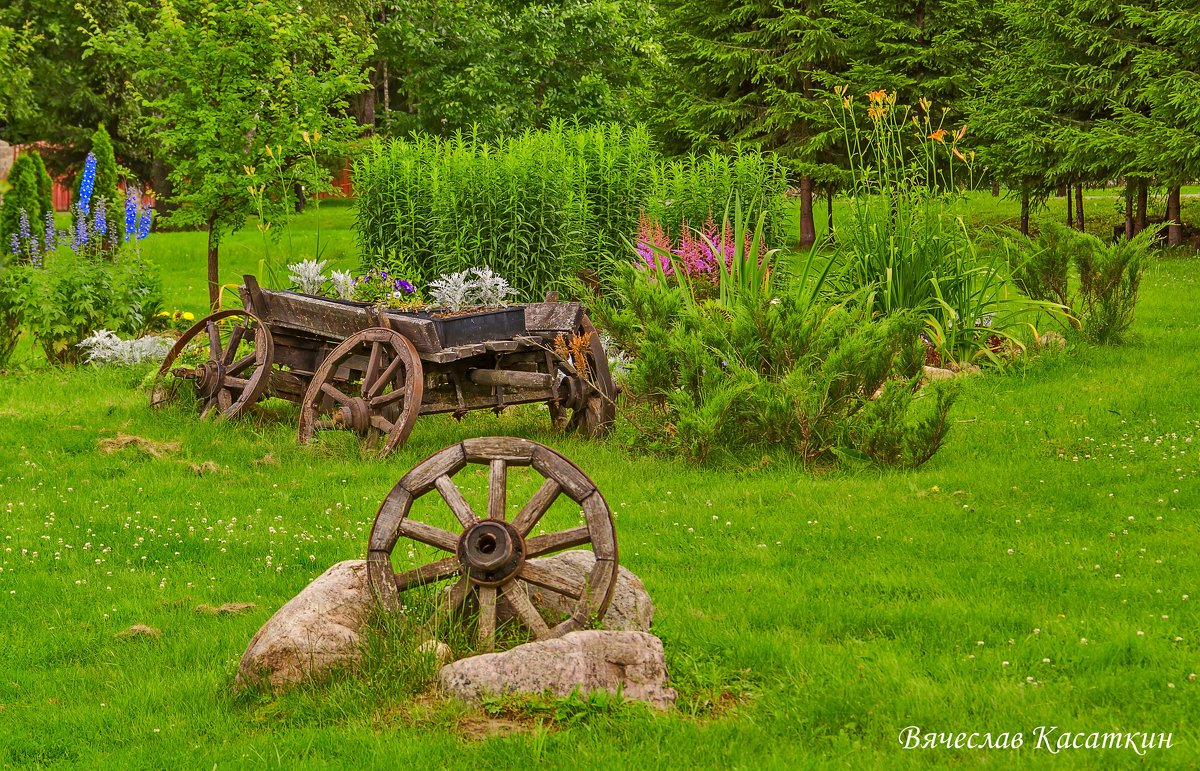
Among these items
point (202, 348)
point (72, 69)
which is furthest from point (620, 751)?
point (72, 69)

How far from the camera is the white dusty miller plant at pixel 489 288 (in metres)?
10.3

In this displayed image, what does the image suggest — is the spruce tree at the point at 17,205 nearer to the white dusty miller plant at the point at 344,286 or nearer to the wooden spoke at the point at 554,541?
the white dusty miller plant at the point at 344,286

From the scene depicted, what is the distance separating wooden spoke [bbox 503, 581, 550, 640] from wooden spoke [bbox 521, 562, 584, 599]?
0.18 feet

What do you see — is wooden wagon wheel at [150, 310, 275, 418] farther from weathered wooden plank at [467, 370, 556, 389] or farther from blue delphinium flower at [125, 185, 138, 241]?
blue delphinium flower at [125, 185, 138, 241]

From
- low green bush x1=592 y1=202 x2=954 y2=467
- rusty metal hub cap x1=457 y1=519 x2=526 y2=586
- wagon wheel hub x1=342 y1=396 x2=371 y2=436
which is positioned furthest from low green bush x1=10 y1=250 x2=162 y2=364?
rusty metal hub cap x1=457 y1=519 x2=526 y2=586

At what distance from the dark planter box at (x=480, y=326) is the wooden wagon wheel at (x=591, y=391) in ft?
1.55

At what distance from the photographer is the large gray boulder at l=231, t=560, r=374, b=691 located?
4297 millimetres

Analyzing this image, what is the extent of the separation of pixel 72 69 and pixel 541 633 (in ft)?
119

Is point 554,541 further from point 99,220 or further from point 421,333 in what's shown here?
point 99,220

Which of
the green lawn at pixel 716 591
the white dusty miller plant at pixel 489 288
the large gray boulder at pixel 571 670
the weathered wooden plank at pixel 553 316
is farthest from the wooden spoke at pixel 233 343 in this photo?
the large gray boulder at pixel 571 670

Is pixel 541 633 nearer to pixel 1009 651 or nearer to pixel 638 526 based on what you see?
pixel 1009 651

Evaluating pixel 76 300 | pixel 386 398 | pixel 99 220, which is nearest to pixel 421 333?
pixel 386 398

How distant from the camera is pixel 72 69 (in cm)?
3519

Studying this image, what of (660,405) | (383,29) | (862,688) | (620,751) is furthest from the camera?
(383,29)
